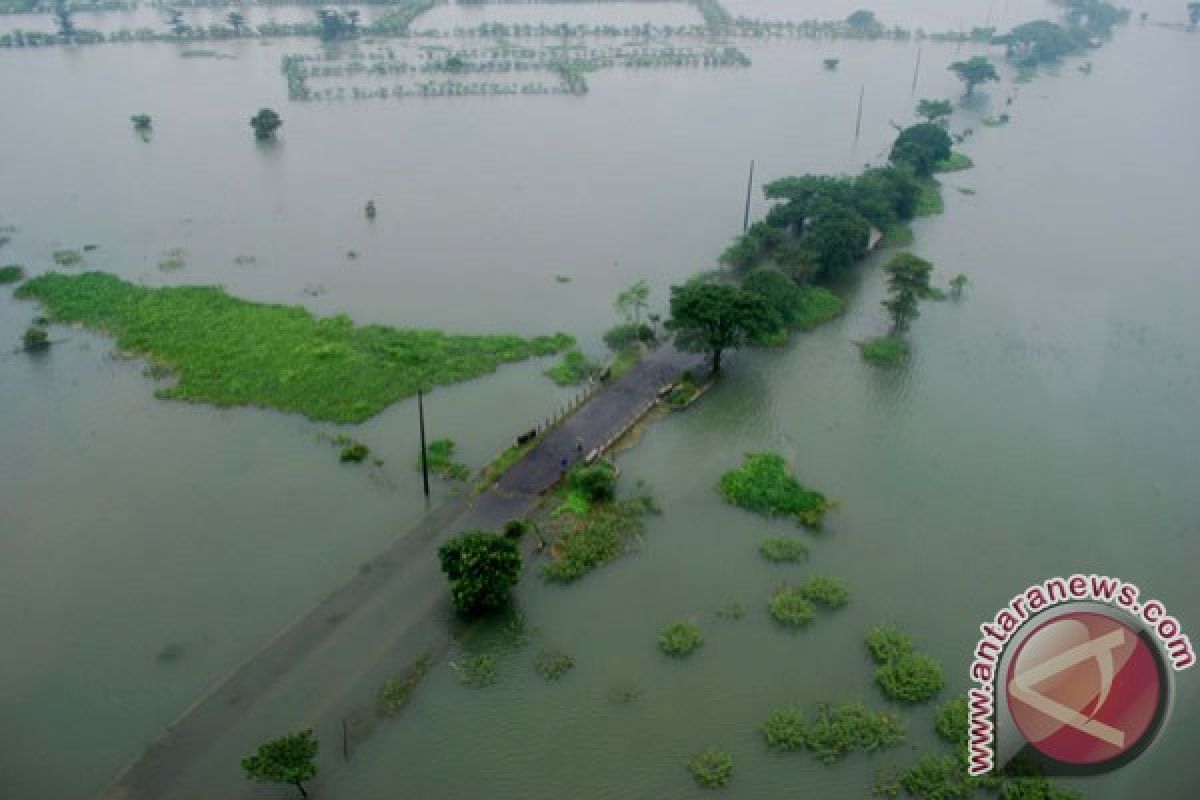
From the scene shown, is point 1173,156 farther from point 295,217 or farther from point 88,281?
point 88,281

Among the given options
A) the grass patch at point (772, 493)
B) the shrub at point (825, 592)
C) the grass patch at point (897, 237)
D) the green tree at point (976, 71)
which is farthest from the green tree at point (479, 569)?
the green tree at point (976, 71)

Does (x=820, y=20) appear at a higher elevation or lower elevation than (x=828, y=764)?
higher

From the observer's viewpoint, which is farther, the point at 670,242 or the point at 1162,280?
the point at 670,242

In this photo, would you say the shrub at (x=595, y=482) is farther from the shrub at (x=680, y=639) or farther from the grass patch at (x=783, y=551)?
the shrub at (x=680, y=639)

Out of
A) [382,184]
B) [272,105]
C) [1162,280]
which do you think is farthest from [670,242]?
[272,105]

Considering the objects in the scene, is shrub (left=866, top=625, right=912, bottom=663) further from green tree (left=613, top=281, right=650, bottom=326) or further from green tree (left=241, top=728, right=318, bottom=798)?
green tree (left=613, top=281, right=650, bottom=326)

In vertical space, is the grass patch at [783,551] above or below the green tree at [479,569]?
below
